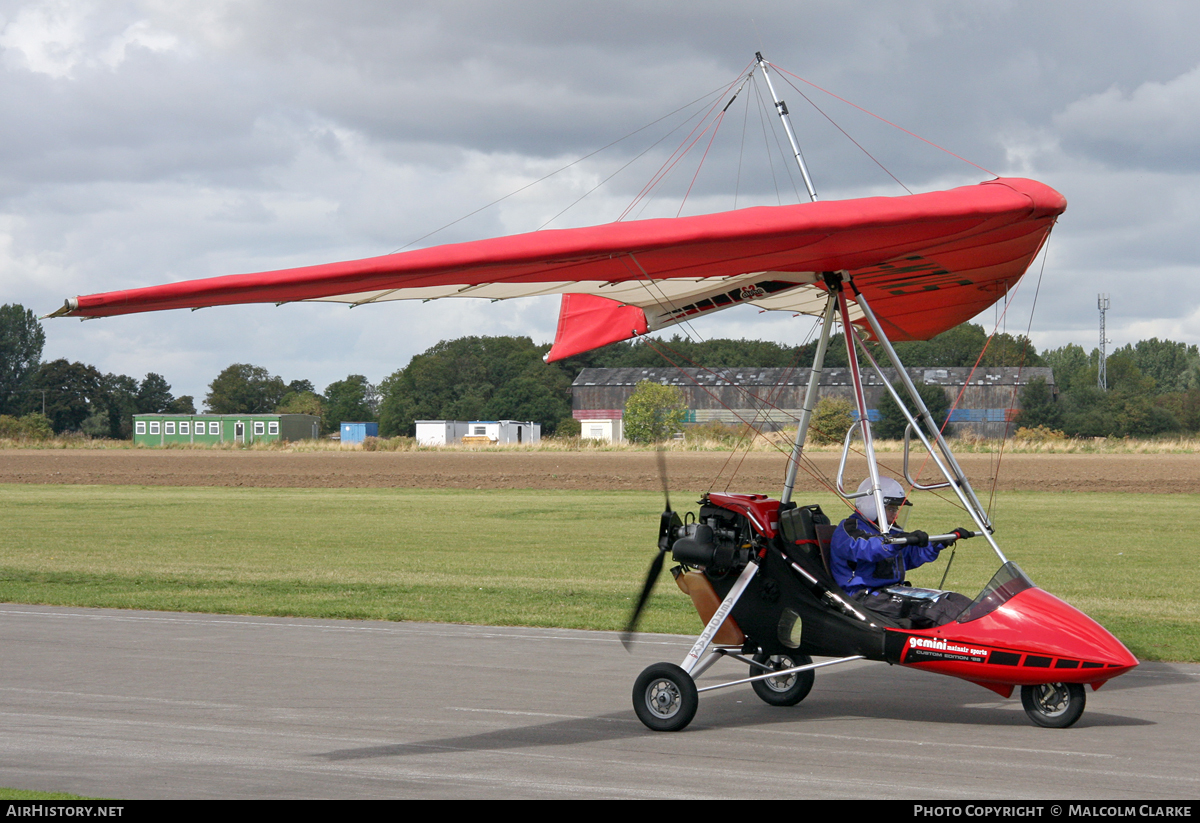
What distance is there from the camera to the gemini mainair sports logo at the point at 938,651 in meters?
6.90

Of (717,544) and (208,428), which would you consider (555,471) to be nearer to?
(717,544)

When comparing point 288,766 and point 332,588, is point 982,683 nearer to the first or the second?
point 288,766

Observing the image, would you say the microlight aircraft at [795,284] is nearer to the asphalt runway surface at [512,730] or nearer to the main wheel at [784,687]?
the main wheel at [784,687]

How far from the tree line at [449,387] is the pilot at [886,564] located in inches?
2691

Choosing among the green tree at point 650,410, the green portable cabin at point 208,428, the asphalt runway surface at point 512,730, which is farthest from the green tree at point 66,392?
the asphalt runway surface at point 512,730

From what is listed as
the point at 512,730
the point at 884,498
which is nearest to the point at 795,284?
the point at 884,498

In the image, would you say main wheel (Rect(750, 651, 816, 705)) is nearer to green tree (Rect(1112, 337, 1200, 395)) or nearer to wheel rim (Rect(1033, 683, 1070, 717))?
wheel rim (Rect(1033, 683, 1070, 717))

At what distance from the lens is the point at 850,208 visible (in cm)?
679

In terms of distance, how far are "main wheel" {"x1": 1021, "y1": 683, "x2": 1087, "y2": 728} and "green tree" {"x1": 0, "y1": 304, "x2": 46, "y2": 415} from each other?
132 meters

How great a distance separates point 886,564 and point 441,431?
9272 cm

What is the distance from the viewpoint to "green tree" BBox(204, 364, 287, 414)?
434 ft

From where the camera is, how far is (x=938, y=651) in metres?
7.00
